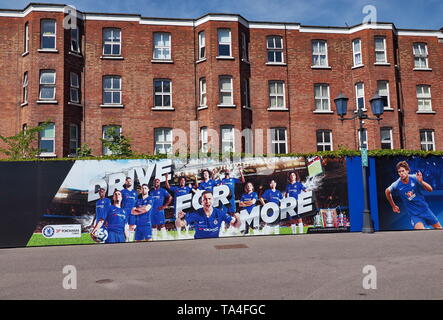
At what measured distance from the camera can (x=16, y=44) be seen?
21922 millimetres

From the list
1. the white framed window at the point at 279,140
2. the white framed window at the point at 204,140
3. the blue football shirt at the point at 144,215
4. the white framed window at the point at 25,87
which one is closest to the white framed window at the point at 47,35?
the white framed window at the point at 25,87

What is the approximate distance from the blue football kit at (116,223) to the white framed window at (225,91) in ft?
38.1

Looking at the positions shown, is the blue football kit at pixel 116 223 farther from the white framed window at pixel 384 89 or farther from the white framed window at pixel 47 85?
the white framed window at pixel 384 89

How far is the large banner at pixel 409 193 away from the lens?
567 inches

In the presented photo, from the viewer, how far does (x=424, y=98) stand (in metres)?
25.2

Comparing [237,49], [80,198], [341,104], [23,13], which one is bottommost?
[80,198]

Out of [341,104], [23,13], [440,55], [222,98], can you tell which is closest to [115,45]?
[23,13]

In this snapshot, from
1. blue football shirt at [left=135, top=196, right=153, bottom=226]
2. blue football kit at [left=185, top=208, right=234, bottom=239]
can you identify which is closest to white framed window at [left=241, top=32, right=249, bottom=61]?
blue football kit at [left=185, top=208, right=234, bottom=239]

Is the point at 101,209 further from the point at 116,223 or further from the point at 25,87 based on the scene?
the point at 25,87

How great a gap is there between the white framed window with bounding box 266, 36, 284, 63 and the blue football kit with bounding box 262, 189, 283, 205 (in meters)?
13.3

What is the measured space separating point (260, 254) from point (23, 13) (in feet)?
71.6

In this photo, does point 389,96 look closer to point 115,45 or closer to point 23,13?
point 115,45

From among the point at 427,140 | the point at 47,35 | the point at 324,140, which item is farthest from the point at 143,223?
the point at 427,140

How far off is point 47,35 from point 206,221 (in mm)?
16174
